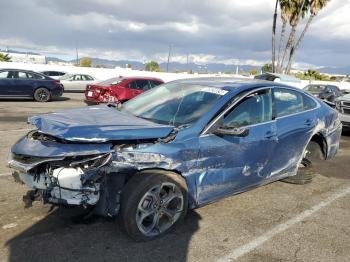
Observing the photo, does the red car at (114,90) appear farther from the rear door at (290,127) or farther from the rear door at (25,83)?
the rear door at (290,127)

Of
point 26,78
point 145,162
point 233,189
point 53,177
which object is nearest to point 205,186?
point 233,189

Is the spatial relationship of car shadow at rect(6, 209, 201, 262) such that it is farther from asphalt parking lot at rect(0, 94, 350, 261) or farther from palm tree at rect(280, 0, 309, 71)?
palm tree at rect(280, 0, 309, 71)

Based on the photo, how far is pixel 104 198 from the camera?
11.7 ft

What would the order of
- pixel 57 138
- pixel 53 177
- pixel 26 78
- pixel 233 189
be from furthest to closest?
1. pixel 26 78
2. pixel 233 189
3. pixel 57 138
4. pixel 53 177

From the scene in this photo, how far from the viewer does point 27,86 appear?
16141 mm

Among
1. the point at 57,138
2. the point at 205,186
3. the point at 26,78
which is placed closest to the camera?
the point at 57,138

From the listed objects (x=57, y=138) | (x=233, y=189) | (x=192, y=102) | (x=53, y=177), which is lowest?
(x=233, y=189)

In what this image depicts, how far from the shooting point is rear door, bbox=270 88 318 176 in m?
4.94

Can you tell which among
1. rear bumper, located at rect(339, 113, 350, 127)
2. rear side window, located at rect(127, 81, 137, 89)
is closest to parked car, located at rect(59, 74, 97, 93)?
rear side window, located at rect(127, 81, 137, 89)

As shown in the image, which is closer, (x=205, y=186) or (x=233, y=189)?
(x=205, y=186)

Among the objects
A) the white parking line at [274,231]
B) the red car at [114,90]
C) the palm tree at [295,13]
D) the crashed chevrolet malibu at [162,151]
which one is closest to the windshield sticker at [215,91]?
the crashed chevrolet malibu at [162,151]

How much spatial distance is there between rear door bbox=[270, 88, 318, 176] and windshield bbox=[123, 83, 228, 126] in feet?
3.23

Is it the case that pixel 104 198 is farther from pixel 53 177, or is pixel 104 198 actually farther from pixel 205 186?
pixel 205 186

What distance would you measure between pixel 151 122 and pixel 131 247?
4.36 ft
